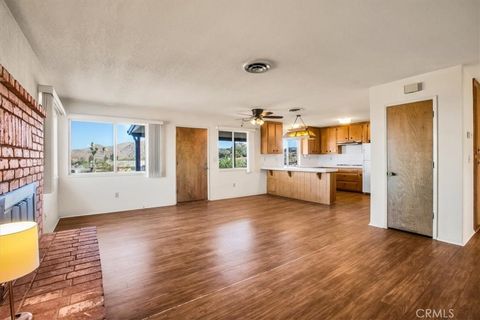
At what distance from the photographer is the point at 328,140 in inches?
341

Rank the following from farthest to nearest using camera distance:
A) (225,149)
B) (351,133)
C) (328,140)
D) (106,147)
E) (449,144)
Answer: (328,140) < (351,133) < (225,149) < (106,147) < (449,144)

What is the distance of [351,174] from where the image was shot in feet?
25.2

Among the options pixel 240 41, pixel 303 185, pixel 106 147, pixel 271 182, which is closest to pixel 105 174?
pixel 106 147

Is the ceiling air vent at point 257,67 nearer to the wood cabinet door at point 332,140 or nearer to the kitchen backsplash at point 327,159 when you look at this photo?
the kitchen backsplash at point 327,159

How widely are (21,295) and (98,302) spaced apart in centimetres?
44

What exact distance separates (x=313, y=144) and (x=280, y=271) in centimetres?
702

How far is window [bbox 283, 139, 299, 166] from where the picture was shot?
30.4 ft

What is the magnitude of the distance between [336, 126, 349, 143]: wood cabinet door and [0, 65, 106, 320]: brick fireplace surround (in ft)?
25.4

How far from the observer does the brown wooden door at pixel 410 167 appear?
3.31 metres

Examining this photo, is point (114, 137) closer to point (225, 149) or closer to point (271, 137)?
point (225, 149)

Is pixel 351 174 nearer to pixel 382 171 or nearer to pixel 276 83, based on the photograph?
pixel 382 171

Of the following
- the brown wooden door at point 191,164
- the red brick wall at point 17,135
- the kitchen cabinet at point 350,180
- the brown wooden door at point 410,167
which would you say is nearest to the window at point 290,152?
the kitchen cabinet at point 350,180

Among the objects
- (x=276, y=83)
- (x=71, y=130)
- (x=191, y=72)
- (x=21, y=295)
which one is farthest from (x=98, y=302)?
(x=71, y=130)

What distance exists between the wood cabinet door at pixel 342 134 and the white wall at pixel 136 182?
364 cm
